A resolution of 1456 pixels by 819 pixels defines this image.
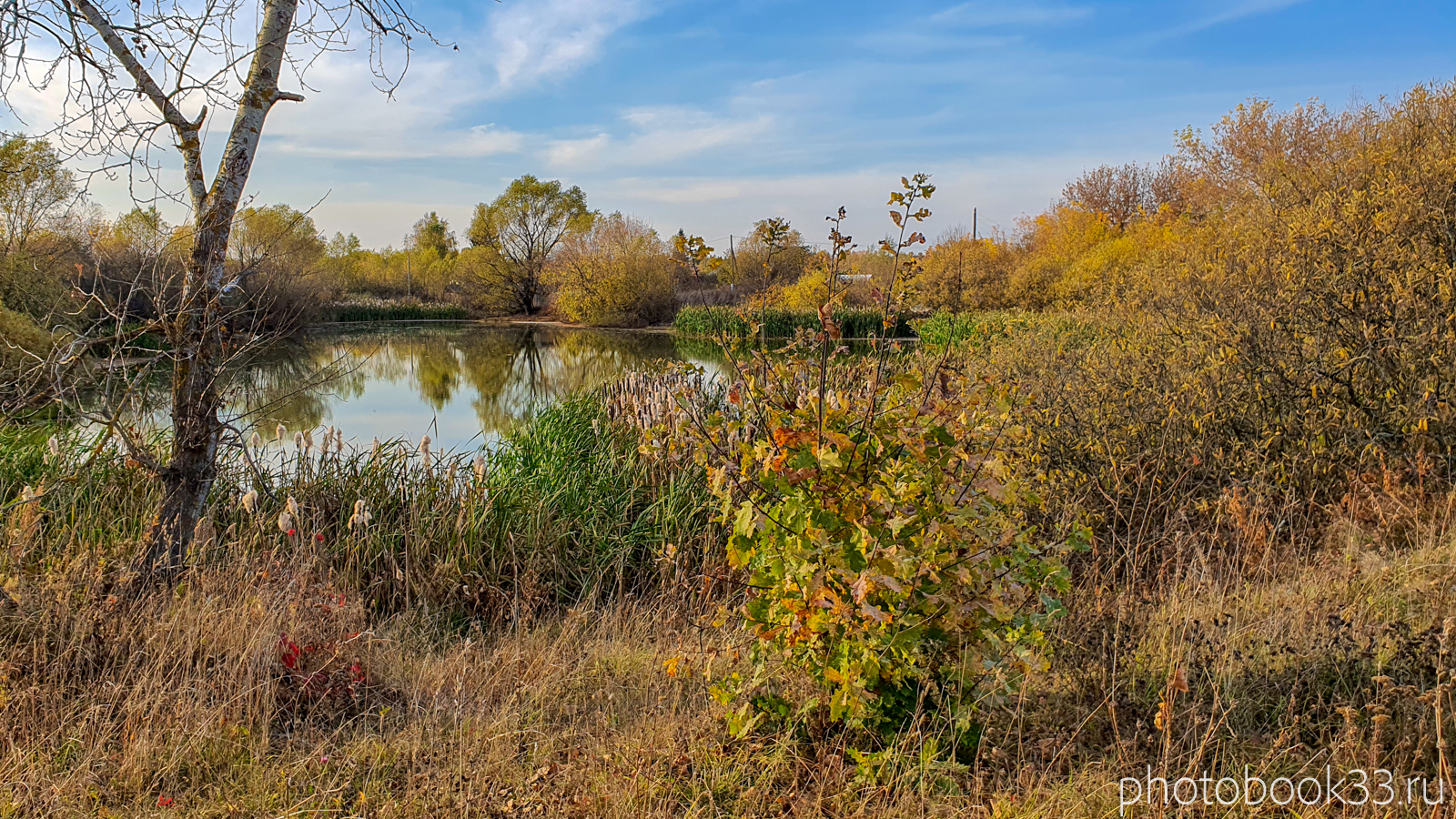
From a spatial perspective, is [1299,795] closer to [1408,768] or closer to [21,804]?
[1408,768]

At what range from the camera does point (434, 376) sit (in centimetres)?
2150

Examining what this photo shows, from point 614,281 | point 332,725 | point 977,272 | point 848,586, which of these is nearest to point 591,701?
point 332,725

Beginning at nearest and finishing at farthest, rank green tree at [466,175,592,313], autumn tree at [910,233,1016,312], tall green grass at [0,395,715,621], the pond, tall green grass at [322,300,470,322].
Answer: tall green grass at [0,395,715,621] < the pond < autumn tree at [910,233,1016,312] < tall green grass at [322,300,470,322] < green tree at [466,175,592,313]

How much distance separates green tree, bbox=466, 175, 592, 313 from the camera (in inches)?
1912

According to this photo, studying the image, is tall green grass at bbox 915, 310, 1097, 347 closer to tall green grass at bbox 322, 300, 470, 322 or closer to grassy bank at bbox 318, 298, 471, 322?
grassy bank at bbox 318, 298, 471, 322

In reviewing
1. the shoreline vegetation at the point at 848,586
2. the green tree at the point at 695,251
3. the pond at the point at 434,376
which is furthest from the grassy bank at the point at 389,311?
the green tree at the point at 695,251

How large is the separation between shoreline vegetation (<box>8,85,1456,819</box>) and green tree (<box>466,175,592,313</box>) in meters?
43.6

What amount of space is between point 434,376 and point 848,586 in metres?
20.9

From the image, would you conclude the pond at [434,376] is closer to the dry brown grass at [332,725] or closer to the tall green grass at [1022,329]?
the dry brown grass at [332,725]

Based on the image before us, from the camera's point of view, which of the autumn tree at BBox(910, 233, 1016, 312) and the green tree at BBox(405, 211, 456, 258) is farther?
the green tree at BBox(405, 211, 456, 258)

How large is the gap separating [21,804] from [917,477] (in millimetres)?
2651

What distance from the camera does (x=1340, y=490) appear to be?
17.7 ft

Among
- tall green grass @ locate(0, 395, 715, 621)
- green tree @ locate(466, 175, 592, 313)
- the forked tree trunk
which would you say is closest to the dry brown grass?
the forked tree trunk

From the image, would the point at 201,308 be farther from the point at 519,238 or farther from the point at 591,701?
the point at 519,238
